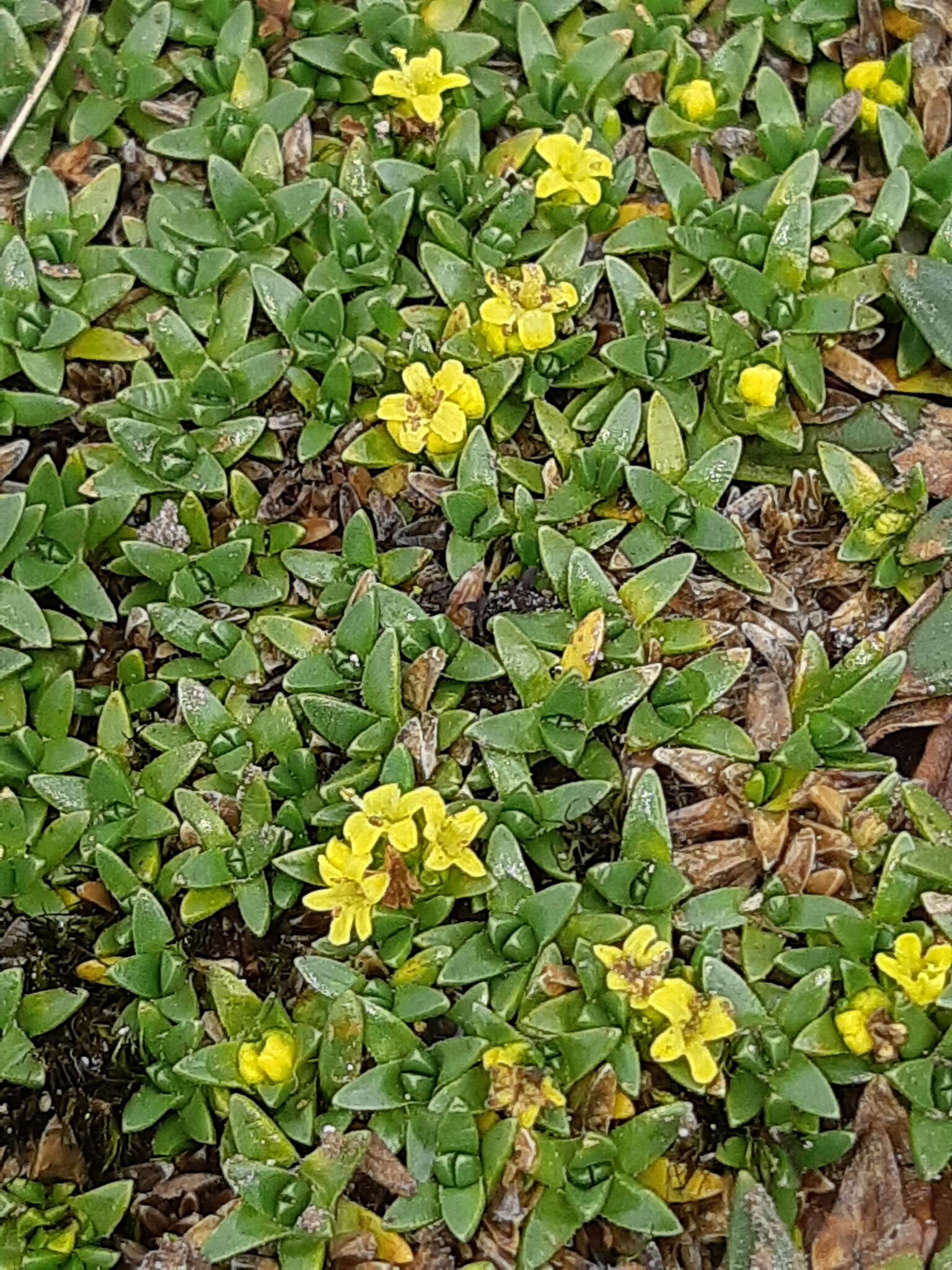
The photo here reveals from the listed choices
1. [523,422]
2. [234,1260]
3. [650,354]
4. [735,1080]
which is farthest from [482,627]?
[234,1260]

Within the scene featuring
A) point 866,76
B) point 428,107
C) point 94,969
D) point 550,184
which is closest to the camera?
point 94,969

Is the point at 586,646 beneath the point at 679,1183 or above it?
above

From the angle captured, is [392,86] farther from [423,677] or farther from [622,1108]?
[622,1108]

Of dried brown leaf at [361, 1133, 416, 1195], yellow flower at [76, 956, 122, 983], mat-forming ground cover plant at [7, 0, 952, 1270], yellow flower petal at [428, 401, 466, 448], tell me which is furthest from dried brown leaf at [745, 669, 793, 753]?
yellow flower at [76, 956, 122, 983]

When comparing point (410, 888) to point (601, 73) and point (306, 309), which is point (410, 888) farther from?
point (601, 73)

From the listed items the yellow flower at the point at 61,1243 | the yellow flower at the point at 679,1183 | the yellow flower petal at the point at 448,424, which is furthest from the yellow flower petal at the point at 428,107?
the yellow flower at the point at 61,1243

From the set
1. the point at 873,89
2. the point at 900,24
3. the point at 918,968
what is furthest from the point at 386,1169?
the point at 900,24
